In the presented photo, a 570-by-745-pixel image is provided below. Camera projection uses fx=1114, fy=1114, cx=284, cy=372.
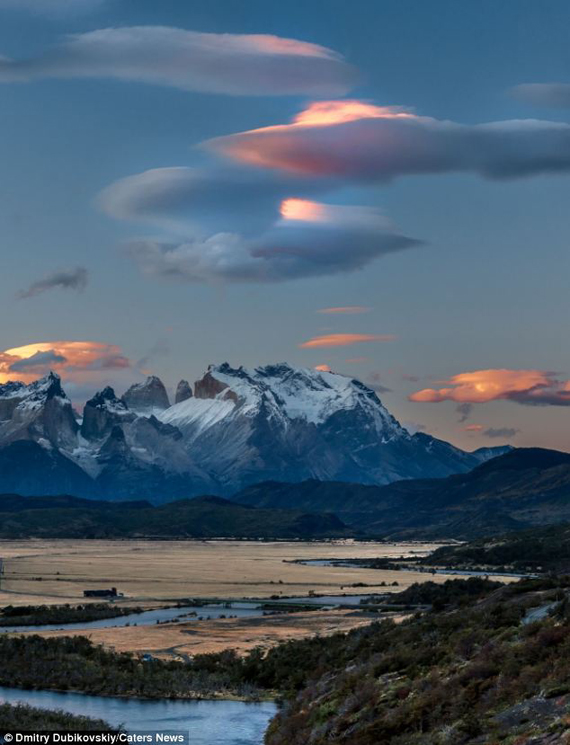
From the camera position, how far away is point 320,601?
5778 inches

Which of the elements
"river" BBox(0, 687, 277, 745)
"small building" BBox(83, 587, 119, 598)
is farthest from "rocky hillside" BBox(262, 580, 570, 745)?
"small building" BBox(83, 587, 119, 598)

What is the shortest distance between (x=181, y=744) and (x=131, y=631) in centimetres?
5371

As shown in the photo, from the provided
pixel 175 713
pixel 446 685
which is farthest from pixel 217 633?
pixel 446 685

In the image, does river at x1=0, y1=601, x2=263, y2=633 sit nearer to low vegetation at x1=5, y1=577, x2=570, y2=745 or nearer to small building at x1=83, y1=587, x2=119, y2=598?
small building at x1=83, y1=587, x2=119, y2=598

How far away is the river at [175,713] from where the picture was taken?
57894mm

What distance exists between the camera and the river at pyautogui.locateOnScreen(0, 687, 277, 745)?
5789 centimetres

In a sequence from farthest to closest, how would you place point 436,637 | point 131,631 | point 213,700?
point 131,631 → point 213,700 → point 436,637

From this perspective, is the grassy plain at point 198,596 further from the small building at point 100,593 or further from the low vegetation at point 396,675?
the low vegetation at point 396,675

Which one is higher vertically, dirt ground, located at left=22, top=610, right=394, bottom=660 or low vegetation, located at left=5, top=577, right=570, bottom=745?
low vegetation, located at left=5, top=577, right=570, bottom=745

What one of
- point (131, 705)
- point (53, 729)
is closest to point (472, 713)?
point (53, 729)

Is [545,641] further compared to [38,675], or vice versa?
[38,675]

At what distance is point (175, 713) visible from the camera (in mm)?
64250

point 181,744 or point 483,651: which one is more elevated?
point 483,651

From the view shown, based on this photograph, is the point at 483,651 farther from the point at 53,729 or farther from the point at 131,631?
the point at 131,631
